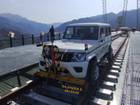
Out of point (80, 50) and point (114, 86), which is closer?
point (80, 50)

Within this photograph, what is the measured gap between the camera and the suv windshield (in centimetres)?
738

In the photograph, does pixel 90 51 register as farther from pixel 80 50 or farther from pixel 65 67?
pixel 65 67

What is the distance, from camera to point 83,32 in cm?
755

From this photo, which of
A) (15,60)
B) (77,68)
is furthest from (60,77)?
(15,60)

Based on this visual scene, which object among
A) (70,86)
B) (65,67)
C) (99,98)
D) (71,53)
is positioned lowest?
(99,98)

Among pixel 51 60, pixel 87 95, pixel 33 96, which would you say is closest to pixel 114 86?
pixel 87 95

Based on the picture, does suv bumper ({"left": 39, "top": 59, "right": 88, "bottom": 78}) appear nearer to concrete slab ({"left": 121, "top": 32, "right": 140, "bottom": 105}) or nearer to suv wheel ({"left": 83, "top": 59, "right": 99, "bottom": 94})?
suv wheel ({"left": 83, "top": 59, "right": 99, "bottom": 94})

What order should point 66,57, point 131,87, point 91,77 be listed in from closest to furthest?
point 66,57
point 91,77
point 131,87

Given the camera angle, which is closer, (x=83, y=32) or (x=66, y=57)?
(x=66, y=57)

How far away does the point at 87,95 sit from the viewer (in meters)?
5.77

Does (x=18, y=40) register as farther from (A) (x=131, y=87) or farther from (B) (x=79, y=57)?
(A) (x=131, y=87)

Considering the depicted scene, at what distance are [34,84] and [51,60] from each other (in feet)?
3.80

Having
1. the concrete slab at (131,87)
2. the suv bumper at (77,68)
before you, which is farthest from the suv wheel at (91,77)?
the concrete slab at (131,87)

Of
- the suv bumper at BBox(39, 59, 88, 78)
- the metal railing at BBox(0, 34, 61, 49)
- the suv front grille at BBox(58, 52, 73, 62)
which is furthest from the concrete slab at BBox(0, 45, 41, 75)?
the metal railing at BBox(0, 34, 61, 49)
